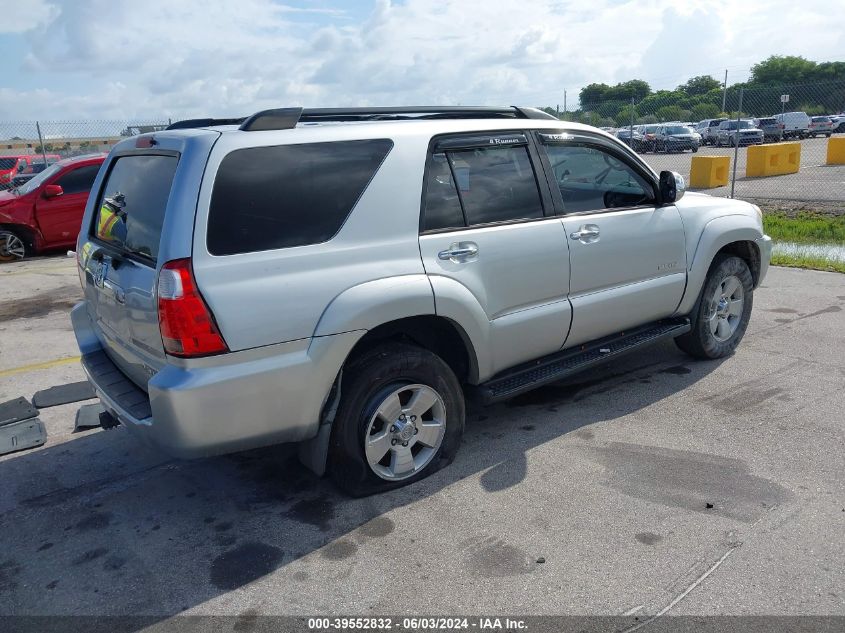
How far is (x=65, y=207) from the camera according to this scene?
12.3 metres

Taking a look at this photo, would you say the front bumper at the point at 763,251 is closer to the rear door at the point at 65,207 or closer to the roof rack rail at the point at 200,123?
the roof rack rail at the point at 200,123

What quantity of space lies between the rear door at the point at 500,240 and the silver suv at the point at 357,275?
0.01 metres

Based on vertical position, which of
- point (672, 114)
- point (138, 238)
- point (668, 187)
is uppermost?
point (672, 114)

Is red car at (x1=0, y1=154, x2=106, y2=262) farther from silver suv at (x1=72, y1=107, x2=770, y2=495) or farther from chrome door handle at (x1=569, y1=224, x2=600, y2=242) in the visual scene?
chrome door handle at (x1=569, y1=224, x2=600, y2=242)

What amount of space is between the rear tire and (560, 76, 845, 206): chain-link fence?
12.6m

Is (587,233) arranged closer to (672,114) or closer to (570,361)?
(570,361)

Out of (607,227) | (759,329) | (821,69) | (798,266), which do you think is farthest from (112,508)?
(821,69)

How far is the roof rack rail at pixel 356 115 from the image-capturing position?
3525 mm

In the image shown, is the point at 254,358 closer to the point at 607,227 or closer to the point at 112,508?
the point at 112,508

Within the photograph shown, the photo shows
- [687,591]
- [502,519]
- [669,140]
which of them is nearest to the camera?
[687,591]

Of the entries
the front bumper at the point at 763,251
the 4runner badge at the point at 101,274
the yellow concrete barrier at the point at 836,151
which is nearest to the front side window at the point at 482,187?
the 4runner badge at the point at 101,274

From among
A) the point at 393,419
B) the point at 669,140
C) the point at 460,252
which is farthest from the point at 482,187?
the point at 669,140

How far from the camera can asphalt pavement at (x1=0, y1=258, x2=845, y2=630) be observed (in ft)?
9.98

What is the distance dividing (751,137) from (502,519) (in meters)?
34.8
